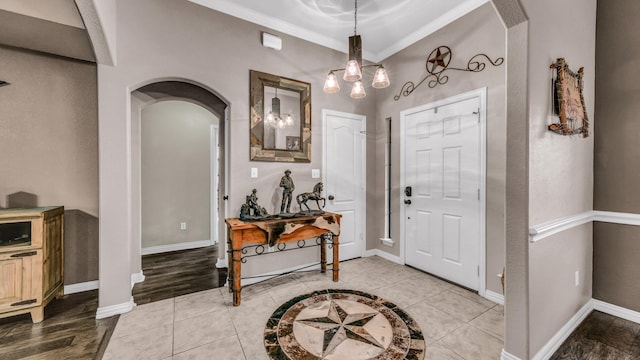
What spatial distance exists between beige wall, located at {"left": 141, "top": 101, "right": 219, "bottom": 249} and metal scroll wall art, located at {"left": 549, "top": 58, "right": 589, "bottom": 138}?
4575 millimetres

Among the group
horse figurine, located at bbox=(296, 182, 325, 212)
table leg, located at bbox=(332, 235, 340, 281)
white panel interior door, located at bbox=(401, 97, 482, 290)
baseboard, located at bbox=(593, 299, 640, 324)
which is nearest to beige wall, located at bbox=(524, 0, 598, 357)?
baseboard, located at bbox=(593, 299, 640, 324)

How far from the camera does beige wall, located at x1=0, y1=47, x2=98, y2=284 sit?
2.42 m

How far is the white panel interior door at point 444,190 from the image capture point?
2.73 meters

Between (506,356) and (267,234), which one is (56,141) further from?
(506,356)

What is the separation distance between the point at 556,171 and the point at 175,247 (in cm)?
493

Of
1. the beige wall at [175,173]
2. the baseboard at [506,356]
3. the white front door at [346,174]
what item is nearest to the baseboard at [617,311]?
the baseboard at [506,356]

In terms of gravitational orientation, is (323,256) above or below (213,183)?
Answer: below

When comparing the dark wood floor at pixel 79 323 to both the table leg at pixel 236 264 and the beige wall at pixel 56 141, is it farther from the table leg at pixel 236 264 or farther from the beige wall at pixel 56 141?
the table leg at pixel 236 264

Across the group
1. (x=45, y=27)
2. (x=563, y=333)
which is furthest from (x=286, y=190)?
(x=563, y=333)

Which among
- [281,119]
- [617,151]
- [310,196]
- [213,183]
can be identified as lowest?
[310,196]

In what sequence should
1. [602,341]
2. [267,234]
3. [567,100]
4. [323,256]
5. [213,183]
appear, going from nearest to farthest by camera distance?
[567,100] < [602,341] < [267,234] < [323,256] < [213,183]

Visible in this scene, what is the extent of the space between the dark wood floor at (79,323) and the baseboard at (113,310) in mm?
49

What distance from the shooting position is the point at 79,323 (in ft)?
7.02

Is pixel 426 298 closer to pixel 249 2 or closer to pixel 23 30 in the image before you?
pixel 249 2
